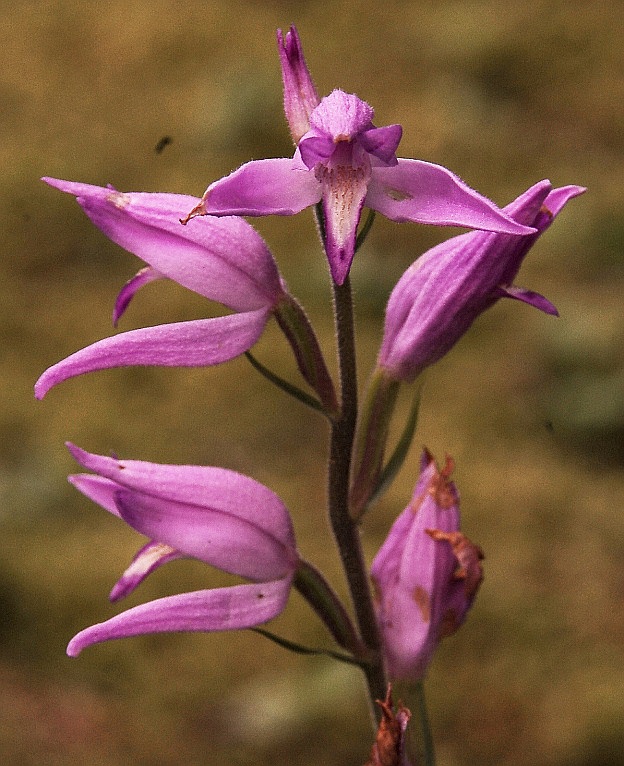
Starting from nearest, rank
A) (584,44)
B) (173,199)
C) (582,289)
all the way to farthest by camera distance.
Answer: (173,199) < (582,289) < (584,44)

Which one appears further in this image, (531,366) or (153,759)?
(531,366)

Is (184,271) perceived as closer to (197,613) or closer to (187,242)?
(187,242)

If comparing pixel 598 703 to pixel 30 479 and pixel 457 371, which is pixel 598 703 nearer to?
pixel 457 371

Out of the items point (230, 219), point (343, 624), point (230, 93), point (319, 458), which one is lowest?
point (319, 458)

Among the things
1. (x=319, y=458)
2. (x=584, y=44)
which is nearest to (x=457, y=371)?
(x=319, y=458)

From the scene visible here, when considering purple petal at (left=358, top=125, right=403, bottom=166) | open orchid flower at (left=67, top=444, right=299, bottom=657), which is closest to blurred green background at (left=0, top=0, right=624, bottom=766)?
open orchid flower at (left=67, top=444, right=299, bottom=657)

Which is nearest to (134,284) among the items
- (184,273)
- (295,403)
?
(184,273)

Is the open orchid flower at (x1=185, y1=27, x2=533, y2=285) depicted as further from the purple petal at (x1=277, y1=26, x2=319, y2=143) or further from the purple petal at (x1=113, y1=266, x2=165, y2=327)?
the purple petal at (x1=113, y1=266, x2=165, y2=327)
